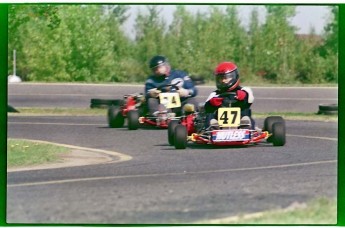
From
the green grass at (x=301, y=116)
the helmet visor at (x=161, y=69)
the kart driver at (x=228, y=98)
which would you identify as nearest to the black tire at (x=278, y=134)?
the kart driver at (x=228, y=98)

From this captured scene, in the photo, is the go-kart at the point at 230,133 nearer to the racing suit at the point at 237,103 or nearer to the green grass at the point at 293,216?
the racing suit at the point at 237,103

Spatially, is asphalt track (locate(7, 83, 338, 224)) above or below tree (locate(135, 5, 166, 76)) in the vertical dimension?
below

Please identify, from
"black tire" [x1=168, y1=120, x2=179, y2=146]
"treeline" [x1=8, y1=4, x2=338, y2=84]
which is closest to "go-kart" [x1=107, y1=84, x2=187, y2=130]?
"treeline" [x1=8, y1=4, x2=338, y2=84]

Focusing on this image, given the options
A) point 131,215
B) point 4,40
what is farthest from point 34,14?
point 131,215

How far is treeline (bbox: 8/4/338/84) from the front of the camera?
55.4 feet

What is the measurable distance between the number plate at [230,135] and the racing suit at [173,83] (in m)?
3.98

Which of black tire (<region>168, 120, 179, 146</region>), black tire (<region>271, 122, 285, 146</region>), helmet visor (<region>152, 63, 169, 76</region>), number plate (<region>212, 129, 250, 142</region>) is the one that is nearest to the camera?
number plate (<region>212, 129, 250, 142</region>)

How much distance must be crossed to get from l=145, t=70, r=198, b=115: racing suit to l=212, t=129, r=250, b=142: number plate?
398cm

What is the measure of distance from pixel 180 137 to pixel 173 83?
4230 mm

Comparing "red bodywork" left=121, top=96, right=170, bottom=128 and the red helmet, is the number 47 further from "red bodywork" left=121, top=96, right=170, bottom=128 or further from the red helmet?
"red bodywork" left=121, top=96, right=170, bottom=128

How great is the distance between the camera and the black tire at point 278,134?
1675 cm

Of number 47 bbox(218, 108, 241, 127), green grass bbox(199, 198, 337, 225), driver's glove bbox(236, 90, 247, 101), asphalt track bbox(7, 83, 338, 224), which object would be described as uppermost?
driver's glove bbox(236, 90, 247, 101)

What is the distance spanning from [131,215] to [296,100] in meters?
15.3

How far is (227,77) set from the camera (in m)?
17.1
